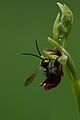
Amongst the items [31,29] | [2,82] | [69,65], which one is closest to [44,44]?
[31,29]

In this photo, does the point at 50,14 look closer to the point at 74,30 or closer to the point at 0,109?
the point at 74,30

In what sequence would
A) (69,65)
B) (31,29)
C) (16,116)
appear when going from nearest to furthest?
(69,65)
(16,116)
(31,29)

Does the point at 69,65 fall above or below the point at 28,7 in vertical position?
below

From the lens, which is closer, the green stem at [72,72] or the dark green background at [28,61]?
the green stem at [72,72]

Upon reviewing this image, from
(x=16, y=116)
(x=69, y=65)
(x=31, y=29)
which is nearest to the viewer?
(x=69, y=65)

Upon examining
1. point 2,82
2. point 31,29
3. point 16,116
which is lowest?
point 16,116

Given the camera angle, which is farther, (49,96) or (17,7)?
(17,7)

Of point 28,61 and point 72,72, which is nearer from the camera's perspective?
point 72,72

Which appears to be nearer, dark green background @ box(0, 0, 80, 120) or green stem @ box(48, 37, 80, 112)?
green stem @ box(48, 37, 80, 112)
